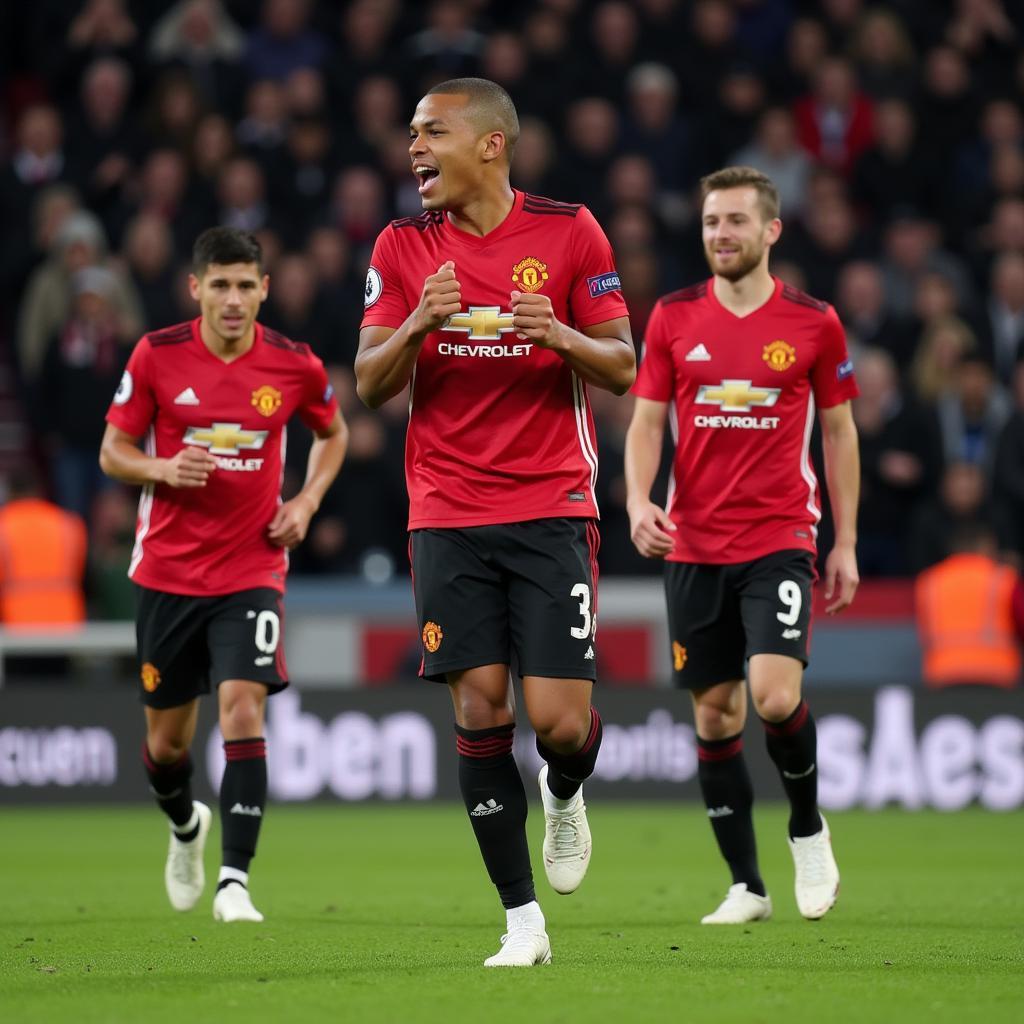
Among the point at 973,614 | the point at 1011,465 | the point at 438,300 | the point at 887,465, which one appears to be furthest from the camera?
the point at 887,465

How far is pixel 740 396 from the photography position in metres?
7.56

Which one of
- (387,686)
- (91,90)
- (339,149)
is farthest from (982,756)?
(91,90)

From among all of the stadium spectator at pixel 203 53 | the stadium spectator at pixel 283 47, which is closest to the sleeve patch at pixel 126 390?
the stadium spectator at pixel 203 53

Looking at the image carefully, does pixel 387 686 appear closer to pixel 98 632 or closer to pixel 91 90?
pixel 98 632

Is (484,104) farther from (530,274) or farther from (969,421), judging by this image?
(969,421)

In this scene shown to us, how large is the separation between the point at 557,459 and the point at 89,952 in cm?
218

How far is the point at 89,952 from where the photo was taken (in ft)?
21.1

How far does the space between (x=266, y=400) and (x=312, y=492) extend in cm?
43

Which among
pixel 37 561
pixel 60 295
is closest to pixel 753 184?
pixel 37 561

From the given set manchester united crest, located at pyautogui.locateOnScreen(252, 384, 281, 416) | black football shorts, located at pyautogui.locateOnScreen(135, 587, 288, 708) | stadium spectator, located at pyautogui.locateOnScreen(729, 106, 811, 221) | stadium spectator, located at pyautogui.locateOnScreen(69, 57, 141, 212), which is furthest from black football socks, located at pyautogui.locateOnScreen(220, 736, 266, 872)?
stadium spectator, located at pyautogui.locateOnScreen(729, 106, 811, 221)

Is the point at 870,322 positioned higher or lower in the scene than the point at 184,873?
higher

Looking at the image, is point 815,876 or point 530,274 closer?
point 530,274

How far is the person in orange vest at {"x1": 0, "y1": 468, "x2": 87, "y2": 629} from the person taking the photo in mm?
13461

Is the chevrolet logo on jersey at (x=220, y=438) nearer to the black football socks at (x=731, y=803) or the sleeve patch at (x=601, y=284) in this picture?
the black football socks at (x=731, y=803)
